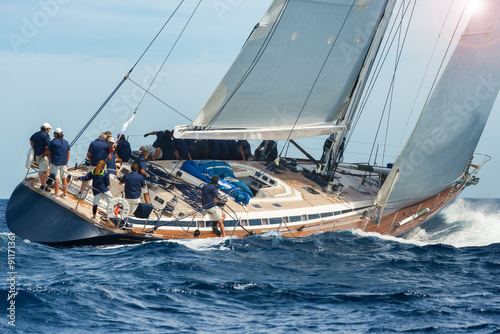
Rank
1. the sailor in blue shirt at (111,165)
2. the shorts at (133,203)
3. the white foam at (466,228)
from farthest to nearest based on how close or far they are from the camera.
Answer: the white foam at (466,228)
the sailor in blue shirt at (111,165)
the shorts at (133,203)

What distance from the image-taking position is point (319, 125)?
1900 centimetres

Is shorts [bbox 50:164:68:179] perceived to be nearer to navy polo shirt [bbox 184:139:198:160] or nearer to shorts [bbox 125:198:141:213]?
shorts [bbox 125:198:141:213]

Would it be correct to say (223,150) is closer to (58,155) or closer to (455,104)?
(58,155)

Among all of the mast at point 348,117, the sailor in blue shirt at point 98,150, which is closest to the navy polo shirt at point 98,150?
the sailor in blue shirt at point 98,150

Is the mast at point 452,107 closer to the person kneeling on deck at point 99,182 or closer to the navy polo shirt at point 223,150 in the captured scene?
the navy polo shirt at point 223,150

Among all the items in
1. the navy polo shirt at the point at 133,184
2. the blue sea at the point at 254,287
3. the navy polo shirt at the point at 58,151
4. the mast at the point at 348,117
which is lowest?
the blue sea at the point at 254,287

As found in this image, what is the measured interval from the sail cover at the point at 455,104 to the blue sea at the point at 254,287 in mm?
2226

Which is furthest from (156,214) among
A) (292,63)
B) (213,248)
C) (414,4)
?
(414,4)

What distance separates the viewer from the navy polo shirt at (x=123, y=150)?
17.5 m

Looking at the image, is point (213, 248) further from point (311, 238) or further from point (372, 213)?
point (372, 213)

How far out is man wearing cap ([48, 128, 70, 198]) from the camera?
14.5 metres

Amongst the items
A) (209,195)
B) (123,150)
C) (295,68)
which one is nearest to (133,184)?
(209,195)

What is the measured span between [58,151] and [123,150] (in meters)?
3.09

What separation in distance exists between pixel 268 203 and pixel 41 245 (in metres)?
5.43
